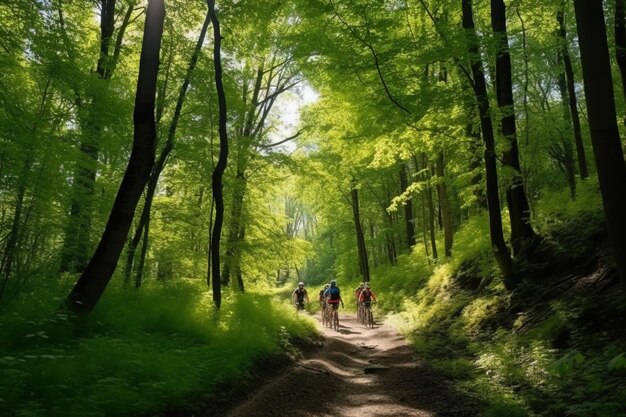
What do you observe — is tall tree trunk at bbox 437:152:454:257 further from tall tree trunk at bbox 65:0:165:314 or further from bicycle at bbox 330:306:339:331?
tall tree trunk at bbox 65:0:165:314

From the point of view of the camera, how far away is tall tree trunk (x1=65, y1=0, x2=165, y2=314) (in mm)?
7469

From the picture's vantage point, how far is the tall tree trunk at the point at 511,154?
36.8ft

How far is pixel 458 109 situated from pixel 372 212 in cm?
2317

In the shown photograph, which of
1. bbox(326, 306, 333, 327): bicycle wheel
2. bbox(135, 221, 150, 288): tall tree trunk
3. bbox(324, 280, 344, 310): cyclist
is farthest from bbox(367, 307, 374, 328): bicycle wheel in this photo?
bbox(135, 221, 150, 288): tall tree trunk

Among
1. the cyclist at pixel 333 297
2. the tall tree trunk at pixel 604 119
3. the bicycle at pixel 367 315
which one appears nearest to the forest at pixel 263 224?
the tall tree trunk at pixel 604 119

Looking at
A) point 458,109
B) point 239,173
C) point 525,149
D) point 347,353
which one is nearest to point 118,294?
point 347,353

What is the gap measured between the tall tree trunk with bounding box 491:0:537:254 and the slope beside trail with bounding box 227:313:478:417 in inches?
176

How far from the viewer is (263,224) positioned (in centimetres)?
2020

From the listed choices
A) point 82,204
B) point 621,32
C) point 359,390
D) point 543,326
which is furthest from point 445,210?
point 82,204

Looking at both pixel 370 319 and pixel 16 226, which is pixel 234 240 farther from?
pixel 16 226

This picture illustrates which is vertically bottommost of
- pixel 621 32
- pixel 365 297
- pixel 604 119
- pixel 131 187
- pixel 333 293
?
pixel 365 297

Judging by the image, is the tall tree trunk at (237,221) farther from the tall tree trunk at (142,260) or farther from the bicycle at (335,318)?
the bicycle at (335,318)

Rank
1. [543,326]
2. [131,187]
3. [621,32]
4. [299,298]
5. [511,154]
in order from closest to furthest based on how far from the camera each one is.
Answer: [131,187] < [543,326] < [621,32] < [511,154] < [299,298]

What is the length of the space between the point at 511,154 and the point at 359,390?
7.29 meters
